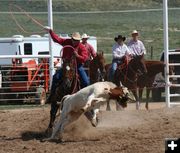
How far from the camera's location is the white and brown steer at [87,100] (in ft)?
34.2

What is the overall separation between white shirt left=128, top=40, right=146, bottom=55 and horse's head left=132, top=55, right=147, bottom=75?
0.11 metres

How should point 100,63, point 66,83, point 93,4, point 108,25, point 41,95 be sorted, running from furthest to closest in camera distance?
point 108,25, point 93,4, point 41,95, point 100,63, point 66,83

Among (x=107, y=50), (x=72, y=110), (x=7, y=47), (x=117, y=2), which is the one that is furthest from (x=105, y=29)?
(x=72, y=110)

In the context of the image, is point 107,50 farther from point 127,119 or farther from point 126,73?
point 127,119

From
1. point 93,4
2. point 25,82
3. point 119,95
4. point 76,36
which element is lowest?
point 25,82

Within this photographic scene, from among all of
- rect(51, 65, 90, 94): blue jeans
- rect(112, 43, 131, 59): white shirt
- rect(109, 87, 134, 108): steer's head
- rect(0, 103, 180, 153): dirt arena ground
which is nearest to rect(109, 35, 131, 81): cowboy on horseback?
rect(112, 43, 131, 59): white shirt

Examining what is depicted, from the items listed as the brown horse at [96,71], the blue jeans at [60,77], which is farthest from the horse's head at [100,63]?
the blue jeans at [60,77]

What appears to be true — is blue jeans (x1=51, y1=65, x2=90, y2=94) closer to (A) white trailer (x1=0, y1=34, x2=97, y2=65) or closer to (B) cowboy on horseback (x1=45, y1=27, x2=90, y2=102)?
(B) cowboy on horseback (x1=45, y1=27, x2=90, y2=102)

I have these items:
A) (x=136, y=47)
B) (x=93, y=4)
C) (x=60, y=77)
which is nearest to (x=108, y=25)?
(x=93, y=4)

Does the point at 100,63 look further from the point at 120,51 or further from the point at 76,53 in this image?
the point at 76,53

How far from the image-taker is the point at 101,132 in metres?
11.6

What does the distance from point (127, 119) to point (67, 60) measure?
2.32 metres

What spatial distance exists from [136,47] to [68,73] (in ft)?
17.2

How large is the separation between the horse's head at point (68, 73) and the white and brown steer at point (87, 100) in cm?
57
